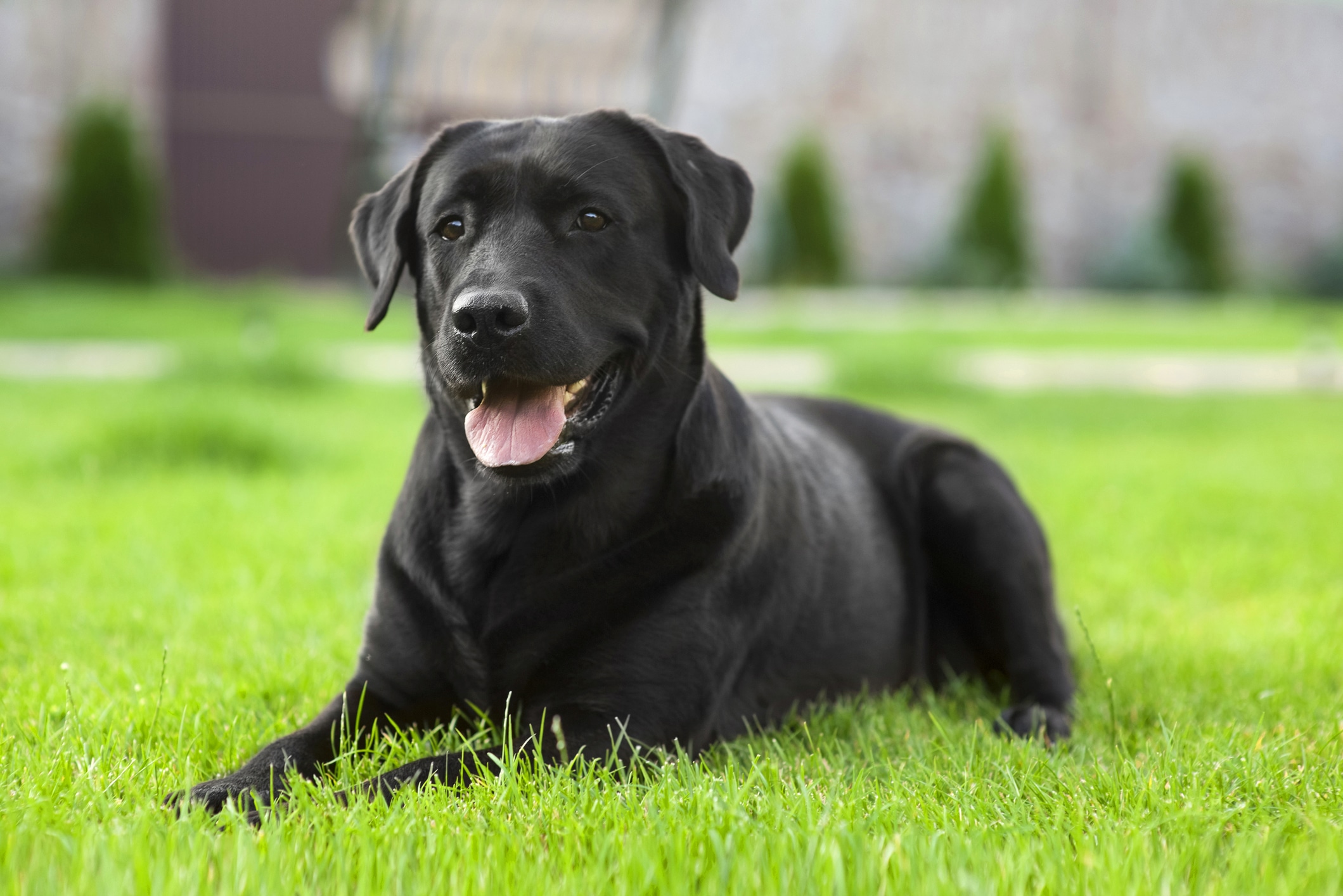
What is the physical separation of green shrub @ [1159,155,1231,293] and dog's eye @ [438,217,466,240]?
2218 centimetres

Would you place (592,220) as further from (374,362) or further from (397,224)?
(374,362)

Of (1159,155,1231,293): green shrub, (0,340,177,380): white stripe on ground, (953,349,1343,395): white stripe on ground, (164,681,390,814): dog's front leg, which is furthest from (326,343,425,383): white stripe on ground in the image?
(1159,155,1231,293): green shrub

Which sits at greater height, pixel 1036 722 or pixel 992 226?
pixel 992 226

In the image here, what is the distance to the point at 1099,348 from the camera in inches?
499

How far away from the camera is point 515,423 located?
243 centimetres

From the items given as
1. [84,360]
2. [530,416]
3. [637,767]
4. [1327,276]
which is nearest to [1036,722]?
[637,767]

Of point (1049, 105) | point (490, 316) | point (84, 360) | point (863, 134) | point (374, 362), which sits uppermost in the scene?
point (1049, 105)

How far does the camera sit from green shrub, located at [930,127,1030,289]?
21031mm

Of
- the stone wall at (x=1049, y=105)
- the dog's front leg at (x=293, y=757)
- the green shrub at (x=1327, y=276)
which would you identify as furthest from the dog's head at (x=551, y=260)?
the green shrub at (x=1327, y=276)

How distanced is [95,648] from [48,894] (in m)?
1.71

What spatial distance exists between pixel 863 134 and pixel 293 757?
2115 centimetres

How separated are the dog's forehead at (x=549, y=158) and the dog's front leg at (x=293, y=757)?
41.8 inches

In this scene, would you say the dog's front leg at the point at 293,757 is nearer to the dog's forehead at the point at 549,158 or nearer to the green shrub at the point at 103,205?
the dog's forehead at the point at 549,158

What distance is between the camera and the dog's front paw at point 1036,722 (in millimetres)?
2729
